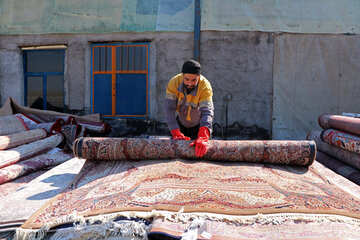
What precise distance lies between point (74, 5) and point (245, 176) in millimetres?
6502

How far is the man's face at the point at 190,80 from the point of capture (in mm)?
2791

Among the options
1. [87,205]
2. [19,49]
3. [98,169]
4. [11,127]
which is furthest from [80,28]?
[87,205]

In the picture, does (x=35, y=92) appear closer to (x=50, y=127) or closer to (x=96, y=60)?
(x=96, y=60)

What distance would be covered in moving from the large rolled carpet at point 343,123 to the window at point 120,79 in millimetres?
4019

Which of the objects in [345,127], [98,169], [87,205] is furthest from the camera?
[345,127]

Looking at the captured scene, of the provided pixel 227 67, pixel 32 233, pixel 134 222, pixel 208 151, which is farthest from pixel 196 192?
→ pixel 227 67

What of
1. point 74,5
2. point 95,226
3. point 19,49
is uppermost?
point 74,5

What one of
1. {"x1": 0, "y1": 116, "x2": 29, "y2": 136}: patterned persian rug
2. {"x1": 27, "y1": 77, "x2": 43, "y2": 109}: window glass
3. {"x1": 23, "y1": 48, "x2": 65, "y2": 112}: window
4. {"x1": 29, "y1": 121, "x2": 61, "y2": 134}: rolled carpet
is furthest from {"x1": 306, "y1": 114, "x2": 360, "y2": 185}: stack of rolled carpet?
{"x1": 27, "y1": 77, "x2": 43, "y2": 109}: window glass

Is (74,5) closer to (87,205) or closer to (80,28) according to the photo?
(80,28)

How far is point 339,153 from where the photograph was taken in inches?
149

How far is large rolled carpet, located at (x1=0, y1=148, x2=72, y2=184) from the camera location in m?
2.97

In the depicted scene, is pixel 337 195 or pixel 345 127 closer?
pixel 337 195

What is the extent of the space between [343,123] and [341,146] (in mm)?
378

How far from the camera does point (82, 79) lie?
258 inches
